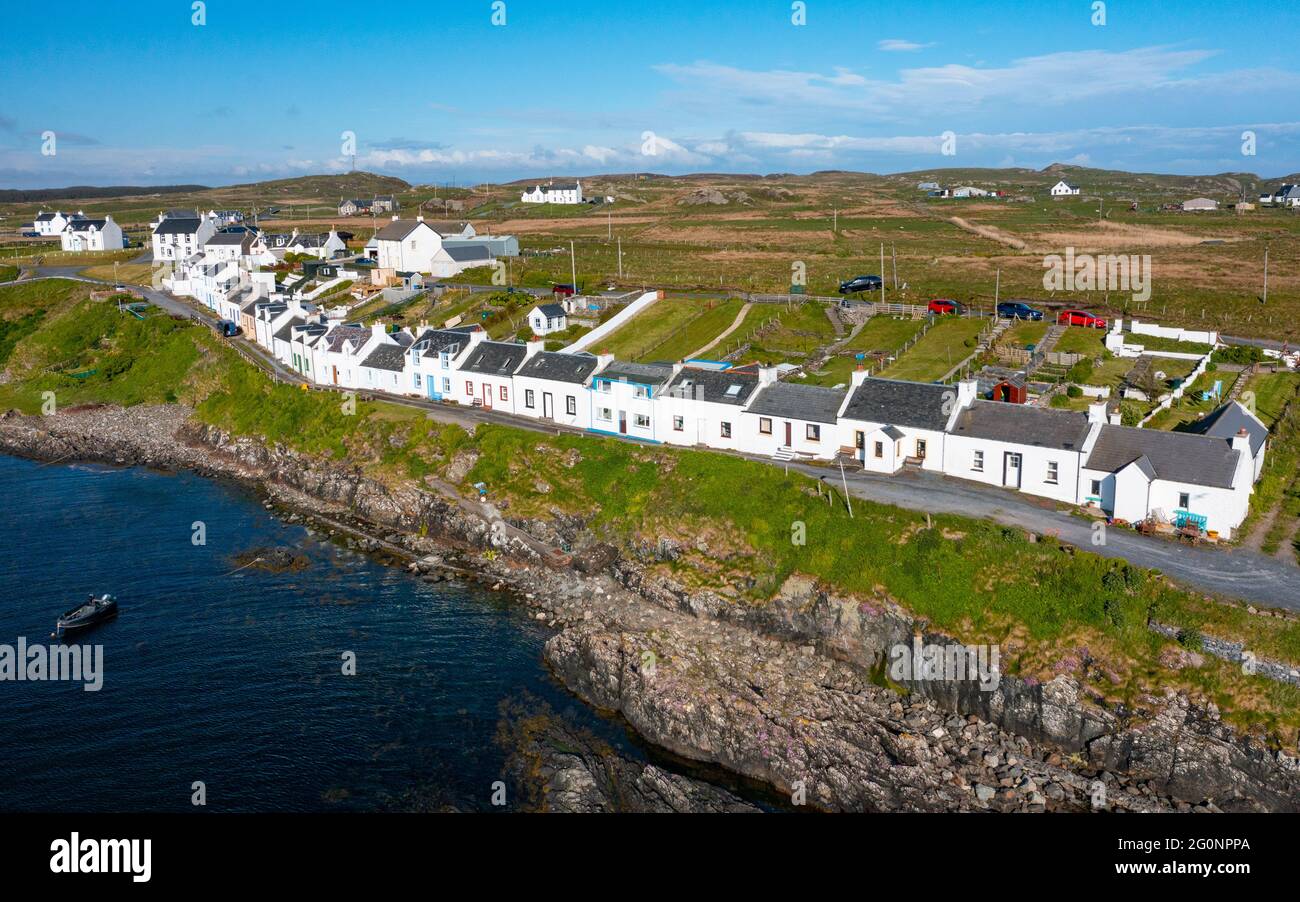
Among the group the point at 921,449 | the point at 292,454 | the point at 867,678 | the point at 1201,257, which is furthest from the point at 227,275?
the point at 1201,257

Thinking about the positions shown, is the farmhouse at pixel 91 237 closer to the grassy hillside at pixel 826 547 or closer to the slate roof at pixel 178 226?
the slate roof at pixel 178 226

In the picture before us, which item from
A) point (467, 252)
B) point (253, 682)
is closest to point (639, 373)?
point (253, 682)

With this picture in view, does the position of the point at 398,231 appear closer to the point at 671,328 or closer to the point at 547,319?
the point at 547,319

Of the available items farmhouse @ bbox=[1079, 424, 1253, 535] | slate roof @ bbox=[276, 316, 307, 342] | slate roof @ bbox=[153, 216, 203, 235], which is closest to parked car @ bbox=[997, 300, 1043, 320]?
farmhouse @ bbox=[1079, 424, 1253, 535]

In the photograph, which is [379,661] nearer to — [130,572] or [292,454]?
[130,572]

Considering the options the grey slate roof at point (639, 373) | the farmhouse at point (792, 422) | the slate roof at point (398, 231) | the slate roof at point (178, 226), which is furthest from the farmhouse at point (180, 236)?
the farmhouse at point (792, 422)
